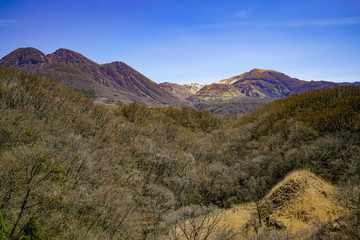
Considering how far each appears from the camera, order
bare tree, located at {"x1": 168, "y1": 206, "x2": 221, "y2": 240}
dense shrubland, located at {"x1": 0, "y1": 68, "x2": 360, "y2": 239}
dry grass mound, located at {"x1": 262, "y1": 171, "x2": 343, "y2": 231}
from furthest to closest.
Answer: dry grass mound, located at {"x1": 262, "y1": 171, "x2": 343, "y2": 231}
dense shrubland, located at {"x1": 0, "y1": 68, "x2": 360, "y2": 239}
bare tree, located at {"x1": 168, "y1": 206, "x2": 221, "y2": 240}

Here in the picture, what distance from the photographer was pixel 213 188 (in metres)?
30.9

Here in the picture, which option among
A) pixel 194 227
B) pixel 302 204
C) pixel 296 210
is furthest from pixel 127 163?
pixel 302 204

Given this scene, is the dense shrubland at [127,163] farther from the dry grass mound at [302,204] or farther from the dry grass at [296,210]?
the dry grass at [296,210]

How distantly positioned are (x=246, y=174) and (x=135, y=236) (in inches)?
719

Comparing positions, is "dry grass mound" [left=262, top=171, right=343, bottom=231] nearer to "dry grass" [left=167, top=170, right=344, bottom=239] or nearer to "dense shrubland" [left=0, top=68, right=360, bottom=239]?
"dry grass" [left=167, top=170, right=344, bottom=239]

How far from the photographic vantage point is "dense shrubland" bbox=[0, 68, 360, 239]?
1667cm

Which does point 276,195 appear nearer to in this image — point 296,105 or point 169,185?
point 169,185

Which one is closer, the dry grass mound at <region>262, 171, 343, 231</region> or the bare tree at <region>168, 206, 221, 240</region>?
the bare tree at <region>168, 206, 221, 240</region>

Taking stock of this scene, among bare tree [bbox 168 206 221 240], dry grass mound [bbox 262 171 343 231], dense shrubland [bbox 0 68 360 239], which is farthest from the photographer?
→ dry grass mound [bbox 262 171 343 231]

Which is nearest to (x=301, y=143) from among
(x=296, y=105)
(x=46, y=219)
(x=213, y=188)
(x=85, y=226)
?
(x=213, y=188)

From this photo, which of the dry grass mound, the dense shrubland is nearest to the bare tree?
the dense shrubland

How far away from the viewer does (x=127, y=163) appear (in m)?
33.8

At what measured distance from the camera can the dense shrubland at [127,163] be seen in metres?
16.7

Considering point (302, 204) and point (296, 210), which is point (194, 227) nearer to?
point (296, 210)
